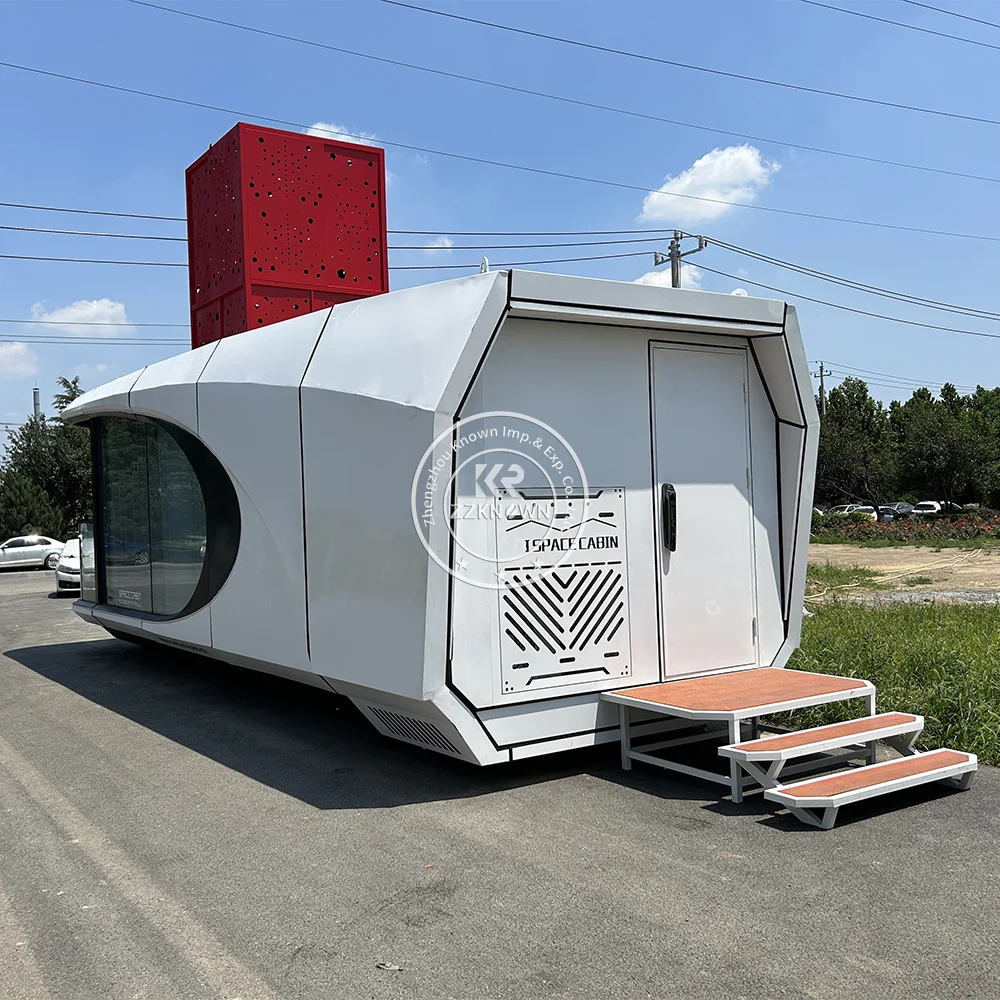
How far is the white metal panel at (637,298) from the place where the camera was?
592 centimetres

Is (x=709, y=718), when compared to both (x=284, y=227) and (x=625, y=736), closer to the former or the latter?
(x=625, y=736)

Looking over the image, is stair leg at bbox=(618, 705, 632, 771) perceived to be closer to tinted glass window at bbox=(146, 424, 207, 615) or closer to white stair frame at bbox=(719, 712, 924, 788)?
white stair frame at bbox=(719, 712, 924, 788)

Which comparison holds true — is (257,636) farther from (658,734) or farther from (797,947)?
(797,947)

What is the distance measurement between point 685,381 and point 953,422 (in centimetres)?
5242

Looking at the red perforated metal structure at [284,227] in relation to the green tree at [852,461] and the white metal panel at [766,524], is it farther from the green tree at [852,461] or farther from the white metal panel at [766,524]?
the green tree at [852,461]

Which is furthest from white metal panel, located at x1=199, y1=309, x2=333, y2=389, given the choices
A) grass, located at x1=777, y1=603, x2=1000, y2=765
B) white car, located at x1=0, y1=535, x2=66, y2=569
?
white car, located at x1=0, y1=535, x2=66, y2=569

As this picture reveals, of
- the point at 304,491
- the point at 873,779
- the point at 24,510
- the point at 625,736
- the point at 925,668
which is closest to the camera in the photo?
the point at 873,779

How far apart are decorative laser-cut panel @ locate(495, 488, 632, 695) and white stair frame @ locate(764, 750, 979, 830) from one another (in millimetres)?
1510

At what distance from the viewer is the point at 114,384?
10414 millimetres

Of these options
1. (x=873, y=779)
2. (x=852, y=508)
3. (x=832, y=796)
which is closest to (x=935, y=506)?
(x=852, y=508)

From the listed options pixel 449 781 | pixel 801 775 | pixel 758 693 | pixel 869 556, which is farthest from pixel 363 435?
pixel 869 556

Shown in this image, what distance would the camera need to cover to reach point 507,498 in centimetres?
618

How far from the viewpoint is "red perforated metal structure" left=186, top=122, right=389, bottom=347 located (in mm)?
9555

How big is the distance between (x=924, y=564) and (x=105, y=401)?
2123 cm
